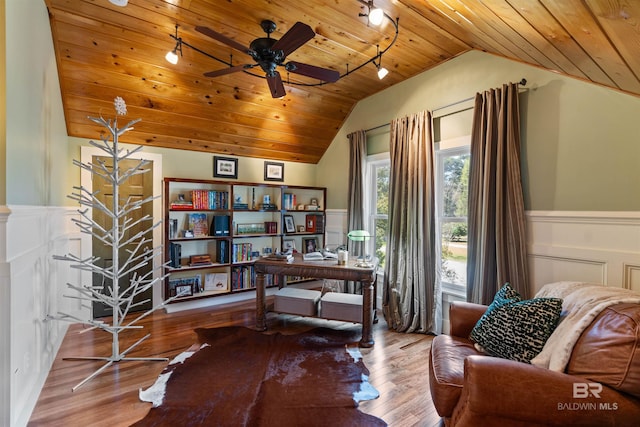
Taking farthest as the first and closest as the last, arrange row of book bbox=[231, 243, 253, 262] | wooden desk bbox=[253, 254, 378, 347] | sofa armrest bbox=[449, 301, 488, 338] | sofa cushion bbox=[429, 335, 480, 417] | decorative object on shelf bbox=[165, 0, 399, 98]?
row of book bbox=[231, 243, 253, 262], wooden desk bbox=[253, 254, 378, 347], sofa armrest bbox=[449, 301, 488, 338], decorative object on shelf bbox=[165, 0, 399, 98], sofa cushion bbox=[429, 335, 480, 417]

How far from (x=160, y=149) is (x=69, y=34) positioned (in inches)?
57.0

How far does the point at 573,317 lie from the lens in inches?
59.4

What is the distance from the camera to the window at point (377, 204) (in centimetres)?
398

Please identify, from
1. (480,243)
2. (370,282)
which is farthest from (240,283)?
(480,243)

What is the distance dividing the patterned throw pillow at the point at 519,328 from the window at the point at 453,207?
1319 mm

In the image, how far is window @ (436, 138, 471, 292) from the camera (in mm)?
3062

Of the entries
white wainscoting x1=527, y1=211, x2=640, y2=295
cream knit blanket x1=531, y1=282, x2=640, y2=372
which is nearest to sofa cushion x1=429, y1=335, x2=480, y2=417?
cream knit blanket x1=531, y1=282, x2=640, y2=372

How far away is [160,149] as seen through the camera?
149 inches

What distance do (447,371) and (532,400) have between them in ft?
1.40

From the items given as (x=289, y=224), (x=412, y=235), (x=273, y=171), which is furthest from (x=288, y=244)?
(x=412, y=235)

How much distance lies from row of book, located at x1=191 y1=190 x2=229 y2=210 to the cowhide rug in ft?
5.51

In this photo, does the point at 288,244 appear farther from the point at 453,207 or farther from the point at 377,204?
the point at 453,207

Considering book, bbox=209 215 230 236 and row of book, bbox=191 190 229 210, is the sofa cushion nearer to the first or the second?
book, bbox=209 215 230 236

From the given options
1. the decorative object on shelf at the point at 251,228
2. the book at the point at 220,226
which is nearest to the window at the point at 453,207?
the decorative object on shelf at the point at 251,228
